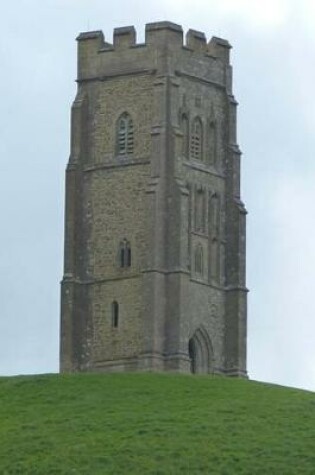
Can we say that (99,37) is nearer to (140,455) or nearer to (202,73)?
(202,73)

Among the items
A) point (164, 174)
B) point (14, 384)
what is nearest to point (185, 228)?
point (164, 174)

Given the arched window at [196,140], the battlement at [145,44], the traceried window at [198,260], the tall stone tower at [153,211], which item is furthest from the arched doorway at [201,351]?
the battlement at [145,44]

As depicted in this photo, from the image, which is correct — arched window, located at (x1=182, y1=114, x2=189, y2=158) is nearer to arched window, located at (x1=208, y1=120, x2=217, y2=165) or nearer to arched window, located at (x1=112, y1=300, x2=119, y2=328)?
arched window, located at (x1=208, y1=120, x2=217, y2=165)

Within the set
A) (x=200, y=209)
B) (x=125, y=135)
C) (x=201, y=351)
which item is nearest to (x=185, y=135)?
(x=125, y=135)

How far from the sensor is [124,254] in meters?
139

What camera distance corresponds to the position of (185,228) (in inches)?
5448

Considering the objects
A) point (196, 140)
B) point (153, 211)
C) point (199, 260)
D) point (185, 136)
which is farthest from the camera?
point (196, 140)

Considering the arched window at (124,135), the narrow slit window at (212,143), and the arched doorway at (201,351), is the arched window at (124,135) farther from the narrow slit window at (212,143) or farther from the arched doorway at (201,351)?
the arched doorway at (201,351)

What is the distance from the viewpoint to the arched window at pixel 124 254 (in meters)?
139

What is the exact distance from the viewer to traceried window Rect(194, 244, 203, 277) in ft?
457

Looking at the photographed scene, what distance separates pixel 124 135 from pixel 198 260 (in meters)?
5.85

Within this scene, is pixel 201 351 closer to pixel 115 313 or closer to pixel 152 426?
pixel 115 313

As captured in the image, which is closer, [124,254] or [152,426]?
[152,426]

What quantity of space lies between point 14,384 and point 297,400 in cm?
1052
